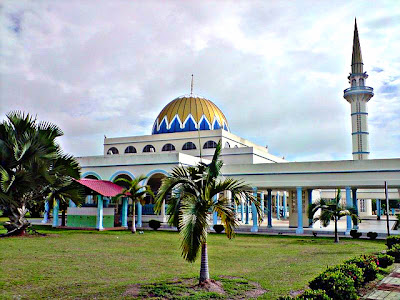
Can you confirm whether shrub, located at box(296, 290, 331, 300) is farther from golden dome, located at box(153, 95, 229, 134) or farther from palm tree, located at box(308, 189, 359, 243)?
golden dome, located at box(153, 95, 229, 134)

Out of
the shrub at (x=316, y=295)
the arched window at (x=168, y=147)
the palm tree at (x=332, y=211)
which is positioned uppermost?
the arched window at (x=168, y=147)

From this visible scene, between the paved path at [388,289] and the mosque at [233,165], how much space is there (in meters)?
7.51

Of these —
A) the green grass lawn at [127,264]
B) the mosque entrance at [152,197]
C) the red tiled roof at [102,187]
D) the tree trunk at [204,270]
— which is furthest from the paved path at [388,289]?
the mosque entrance at [152,197]

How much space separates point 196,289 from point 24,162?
560 inches

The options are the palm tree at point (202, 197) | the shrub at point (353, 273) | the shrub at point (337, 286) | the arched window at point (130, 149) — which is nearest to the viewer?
the shrub at point (337, 286)

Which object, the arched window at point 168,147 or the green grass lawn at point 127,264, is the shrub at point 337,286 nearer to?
the green grass lawn at point 127,264

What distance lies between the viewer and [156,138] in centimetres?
4409

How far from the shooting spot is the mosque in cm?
2700

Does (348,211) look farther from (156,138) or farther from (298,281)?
(156,138)

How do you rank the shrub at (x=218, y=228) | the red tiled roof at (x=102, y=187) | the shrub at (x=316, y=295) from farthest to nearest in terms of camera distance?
the red tiled roof at (x=102, y=187)
the shrub at (x=218, y=228)
the shrub at (x=316, y=295)

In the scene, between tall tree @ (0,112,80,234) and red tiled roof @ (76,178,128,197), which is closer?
tall tree @ (0,112,80,234)

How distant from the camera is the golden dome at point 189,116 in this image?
144 ft

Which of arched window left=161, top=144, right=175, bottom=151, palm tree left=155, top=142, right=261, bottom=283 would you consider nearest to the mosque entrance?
arched window left=161, top=144, right=175, bottom=151

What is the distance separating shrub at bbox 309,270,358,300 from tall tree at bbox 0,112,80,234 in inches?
614
